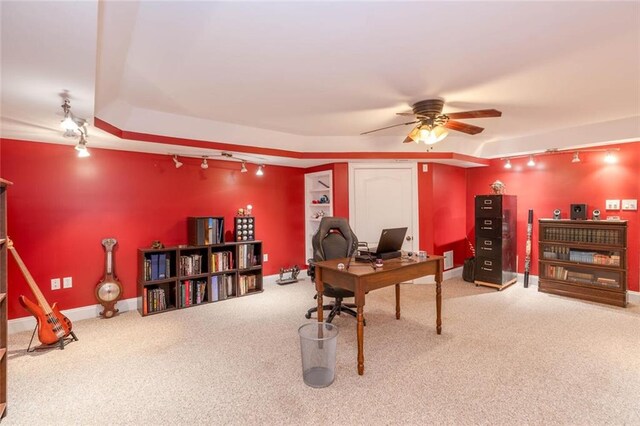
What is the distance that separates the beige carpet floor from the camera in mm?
2023

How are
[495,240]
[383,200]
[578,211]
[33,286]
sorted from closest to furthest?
[33,286]
[578,211]
[495,240]
[383,200]

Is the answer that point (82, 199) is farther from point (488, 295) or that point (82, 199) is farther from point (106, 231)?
point (488, 295)

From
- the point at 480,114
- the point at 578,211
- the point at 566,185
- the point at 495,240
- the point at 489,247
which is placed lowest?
the point at 489,247

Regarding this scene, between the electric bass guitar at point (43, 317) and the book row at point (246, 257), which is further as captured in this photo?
the book row at point (246, 257)

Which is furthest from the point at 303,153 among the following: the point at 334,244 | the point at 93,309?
the point at 93,309

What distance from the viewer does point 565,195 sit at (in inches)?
190

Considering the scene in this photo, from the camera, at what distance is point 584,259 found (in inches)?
172

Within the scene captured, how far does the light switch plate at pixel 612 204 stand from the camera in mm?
4355

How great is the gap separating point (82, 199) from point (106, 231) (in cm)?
45

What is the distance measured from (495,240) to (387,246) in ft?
8.72

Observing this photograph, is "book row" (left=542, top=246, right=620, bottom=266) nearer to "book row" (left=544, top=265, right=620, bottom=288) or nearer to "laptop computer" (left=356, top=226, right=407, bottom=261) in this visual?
"book row" (left=544, top=265, right=620, bottom=288)

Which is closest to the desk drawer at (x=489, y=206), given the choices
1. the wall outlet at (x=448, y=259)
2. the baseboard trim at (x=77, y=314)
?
the wall outlet at (x=448, y=259)

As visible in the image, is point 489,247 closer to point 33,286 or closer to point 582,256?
point 582,256

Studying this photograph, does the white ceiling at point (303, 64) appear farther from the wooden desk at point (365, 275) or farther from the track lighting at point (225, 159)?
the wooden desk at point (365, 275)
